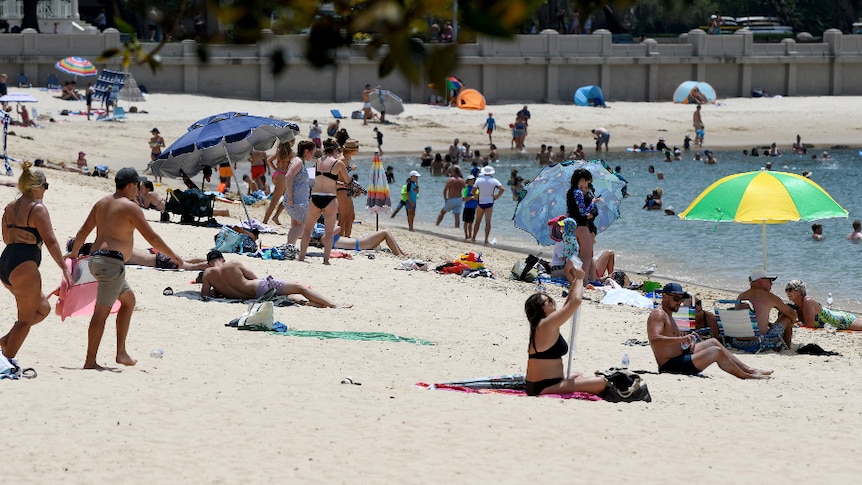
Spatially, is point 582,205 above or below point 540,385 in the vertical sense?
above

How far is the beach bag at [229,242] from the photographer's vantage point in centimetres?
1429

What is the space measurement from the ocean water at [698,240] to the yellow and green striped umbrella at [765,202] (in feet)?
15.6

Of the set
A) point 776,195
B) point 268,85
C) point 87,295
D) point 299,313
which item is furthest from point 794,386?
point 268,85

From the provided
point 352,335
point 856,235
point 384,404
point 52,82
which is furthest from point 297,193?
point 52,82

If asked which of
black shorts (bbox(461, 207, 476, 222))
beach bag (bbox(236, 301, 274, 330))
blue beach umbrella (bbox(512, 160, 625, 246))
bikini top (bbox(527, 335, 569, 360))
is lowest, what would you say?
beach bag (bbox(236, 301, 274, 330))

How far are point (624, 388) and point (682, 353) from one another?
135cm

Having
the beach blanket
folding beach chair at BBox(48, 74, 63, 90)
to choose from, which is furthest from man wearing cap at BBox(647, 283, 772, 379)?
folding beach chair at BBox(48, 74, 63, 90)

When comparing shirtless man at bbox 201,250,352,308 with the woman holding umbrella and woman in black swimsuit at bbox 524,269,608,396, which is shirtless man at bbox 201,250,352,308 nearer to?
the woman holding umbrella

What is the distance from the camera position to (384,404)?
7746 mm

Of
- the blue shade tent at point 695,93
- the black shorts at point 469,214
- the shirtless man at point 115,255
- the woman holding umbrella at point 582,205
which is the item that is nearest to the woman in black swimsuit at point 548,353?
the shirtless man at point 115,255

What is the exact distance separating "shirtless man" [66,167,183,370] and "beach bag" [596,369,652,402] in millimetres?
3080

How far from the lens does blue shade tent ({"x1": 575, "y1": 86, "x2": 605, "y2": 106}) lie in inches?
1925

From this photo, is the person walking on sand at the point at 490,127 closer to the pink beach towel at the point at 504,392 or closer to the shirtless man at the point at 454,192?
the shirtless man at the point at 454,192

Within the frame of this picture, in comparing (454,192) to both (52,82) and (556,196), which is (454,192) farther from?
(52,82)
